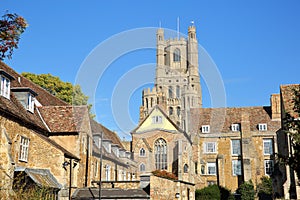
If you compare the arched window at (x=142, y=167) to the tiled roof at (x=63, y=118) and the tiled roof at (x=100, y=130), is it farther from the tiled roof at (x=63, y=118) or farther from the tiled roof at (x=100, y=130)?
the tiled roof at (x=63, y=118)

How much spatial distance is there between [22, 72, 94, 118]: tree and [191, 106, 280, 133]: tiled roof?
63.9 ft

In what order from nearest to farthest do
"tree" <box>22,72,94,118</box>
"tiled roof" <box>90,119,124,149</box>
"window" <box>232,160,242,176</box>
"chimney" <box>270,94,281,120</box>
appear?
"tiled roof" <box>90,119,124,149</box>, "tree" <box>22,72,94,118</box>, "window" <box>232,160,242,176</box>, "chimney" <box>270,94,281,120</box>

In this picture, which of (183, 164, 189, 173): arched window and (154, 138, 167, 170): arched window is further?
(154, 138, 167, 170): arched window

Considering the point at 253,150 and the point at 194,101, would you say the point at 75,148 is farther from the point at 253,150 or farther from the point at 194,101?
the point at 194,101

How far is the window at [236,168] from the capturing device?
5103 centimetres

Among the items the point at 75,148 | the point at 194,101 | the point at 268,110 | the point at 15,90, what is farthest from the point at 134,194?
the point at 194,101

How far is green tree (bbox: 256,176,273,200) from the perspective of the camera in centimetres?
4669

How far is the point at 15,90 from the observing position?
23.1 m

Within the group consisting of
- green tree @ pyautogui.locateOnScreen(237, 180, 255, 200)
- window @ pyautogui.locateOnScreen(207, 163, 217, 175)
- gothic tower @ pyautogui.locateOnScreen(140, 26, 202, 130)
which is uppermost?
gothic tower @ pyautogui.locateOnScreen(140, 26, 202, 130)

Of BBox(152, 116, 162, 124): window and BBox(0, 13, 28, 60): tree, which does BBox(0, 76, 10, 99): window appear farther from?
BBox(152, 116, 162, 124): window

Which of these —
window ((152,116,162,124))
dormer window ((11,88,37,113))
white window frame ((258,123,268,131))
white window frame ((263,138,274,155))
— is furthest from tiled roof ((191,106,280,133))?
dormer window ((11,88,37,113))

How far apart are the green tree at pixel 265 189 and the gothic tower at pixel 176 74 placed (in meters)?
51.2

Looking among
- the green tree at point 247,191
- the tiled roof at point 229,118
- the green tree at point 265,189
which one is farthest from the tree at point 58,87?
the green tree at point 265,189

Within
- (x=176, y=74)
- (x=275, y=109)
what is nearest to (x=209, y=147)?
(x=275, y=109)
